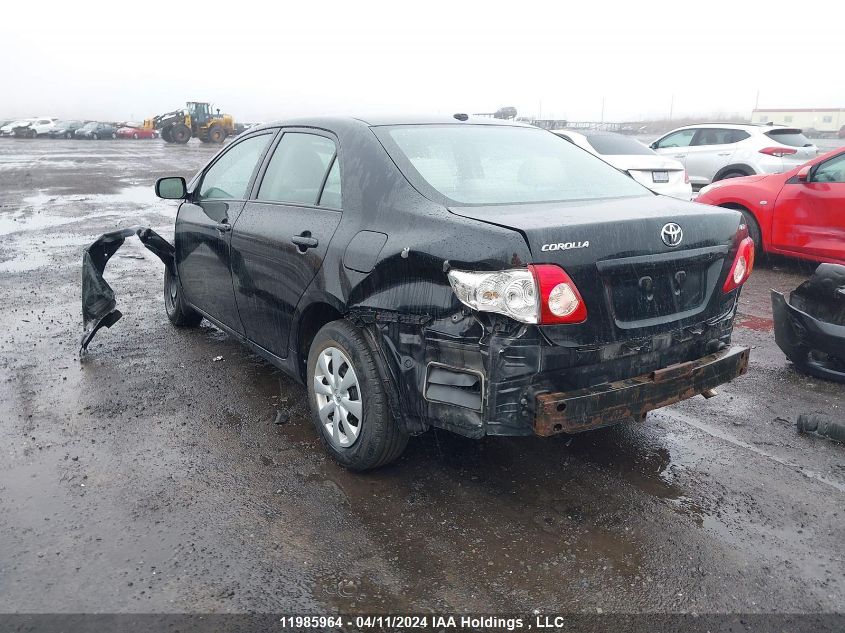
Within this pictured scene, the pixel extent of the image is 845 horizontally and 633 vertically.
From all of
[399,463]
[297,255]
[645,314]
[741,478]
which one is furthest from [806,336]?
[297,255]

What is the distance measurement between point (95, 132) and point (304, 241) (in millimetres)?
56351

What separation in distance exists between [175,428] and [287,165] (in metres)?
1.67

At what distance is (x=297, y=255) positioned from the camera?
143 inches

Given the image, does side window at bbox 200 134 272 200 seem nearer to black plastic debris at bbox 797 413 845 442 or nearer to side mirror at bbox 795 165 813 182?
black plastic debris at bbox 797 413 845 442

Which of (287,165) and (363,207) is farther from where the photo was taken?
(287,165)

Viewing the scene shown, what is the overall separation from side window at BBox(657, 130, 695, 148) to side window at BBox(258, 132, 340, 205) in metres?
11.6

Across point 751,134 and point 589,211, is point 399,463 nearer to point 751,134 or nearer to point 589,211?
point 589,211

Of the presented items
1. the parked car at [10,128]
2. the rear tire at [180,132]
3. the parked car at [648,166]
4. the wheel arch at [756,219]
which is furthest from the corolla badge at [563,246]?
the parked car at [10,128]

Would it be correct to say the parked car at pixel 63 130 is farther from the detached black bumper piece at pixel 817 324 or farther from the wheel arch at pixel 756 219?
the detached black bumper piece at pixel 817 324

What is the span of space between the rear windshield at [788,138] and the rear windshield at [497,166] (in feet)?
32.0

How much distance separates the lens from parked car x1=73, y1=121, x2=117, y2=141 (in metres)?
52.6

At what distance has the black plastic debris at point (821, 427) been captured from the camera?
3816mm

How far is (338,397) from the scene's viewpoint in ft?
11.3

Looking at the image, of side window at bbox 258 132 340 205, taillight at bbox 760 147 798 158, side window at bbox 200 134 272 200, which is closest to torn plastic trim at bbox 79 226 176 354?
side window at bbox 200 134 272 200
